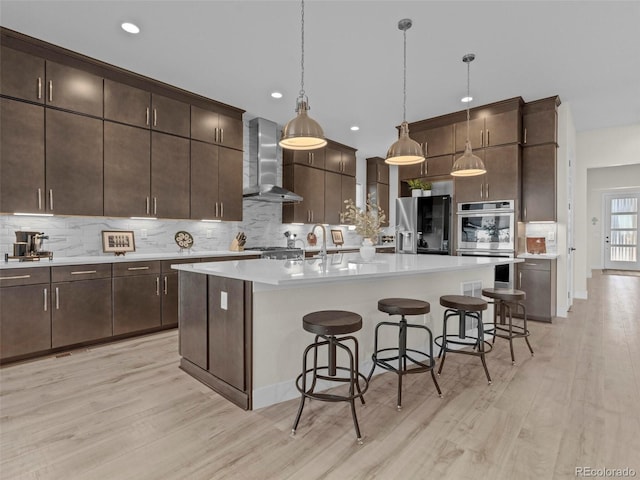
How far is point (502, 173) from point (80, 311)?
544 centimetres

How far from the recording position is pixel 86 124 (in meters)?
3.65

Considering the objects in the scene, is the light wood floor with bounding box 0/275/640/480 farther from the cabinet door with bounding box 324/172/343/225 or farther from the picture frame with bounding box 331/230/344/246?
the picture frame with bounding box 331/230/344/246

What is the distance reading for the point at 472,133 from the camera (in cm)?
505

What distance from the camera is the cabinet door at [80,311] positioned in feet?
10.7

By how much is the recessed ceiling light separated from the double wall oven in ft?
15.1

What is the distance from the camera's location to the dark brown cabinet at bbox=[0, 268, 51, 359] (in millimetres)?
2969

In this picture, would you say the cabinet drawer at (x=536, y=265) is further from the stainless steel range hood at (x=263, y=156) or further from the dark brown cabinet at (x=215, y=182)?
the dark brown cabinet at (x=215, y=182)

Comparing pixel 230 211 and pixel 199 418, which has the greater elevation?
pixel 230 211

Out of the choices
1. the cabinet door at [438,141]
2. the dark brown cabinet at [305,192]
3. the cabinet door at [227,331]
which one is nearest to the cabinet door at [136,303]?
the cabinet door at [227,331]

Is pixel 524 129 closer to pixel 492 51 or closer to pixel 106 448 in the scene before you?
pixel 492 51

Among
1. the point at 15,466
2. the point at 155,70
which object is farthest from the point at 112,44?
the point at 15,466

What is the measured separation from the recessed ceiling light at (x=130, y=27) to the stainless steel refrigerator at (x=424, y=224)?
13.5 feet

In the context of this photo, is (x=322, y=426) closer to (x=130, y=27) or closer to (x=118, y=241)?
(x=118, y=241)

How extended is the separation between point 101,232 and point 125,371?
6.17ft
